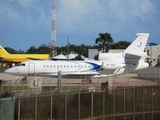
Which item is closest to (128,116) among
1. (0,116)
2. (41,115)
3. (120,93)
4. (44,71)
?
(120,93)

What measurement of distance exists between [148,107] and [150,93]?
80cm

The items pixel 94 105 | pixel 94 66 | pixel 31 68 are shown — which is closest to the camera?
pixel 94 105

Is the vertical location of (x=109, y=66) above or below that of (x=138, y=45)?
below

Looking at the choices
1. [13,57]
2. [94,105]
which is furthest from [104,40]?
[94,105]

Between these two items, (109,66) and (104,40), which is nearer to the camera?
(109,66)

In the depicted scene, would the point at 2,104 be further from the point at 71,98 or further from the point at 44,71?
the point at 44,71

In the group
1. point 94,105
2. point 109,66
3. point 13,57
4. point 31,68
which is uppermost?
point 13,57

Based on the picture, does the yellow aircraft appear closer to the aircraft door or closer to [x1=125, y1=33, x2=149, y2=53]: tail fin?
the aircraft door

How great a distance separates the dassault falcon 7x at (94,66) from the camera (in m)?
44.6

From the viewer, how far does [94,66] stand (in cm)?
4791

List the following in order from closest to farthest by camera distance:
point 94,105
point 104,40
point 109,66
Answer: point 94,105, point 109,66, point 104,40

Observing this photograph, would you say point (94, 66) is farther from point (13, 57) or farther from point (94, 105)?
point (13, 57)

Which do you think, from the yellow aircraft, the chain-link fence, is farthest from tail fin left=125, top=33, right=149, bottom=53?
the yellow aircraft

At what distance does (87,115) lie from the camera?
18.0m
